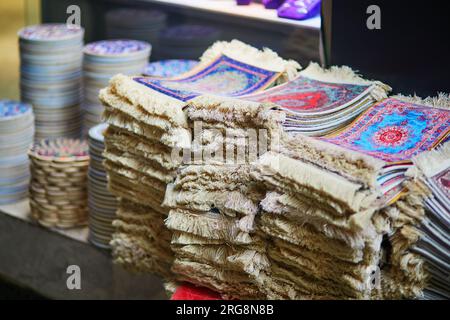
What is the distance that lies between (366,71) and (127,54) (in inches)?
54.6

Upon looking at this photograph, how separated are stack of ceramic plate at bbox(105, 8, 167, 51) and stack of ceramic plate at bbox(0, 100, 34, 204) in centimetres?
77

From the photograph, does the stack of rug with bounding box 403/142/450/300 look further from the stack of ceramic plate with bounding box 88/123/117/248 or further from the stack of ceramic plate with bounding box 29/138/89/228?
the stack of ceramic plate with bounding box 29/138/89/228

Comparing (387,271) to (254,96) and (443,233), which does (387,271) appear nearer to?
(443,233)

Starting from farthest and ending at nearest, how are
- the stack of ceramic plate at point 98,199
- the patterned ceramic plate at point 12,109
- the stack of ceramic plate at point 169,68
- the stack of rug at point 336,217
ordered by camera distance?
the patterned ceramic plate at point 12,109, the stack of ceramic plate at point 169,68, the stack of ceramic plate at point 98,199, the stack of rug at point 336,217

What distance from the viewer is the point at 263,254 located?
201 cm

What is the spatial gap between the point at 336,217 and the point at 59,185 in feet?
5.77

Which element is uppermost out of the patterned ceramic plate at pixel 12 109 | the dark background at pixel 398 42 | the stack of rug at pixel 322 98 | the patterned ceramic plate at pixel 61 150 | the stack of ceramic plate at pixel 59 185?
the dark background at pixel 398 42

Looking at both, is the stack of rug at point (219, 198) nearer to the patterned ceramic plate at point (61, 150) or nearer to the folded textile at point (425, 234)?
the folded textile at point (425, 234)

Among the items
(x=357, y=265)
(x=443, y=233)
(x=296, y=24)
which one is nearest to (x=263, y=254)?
(x=357, y=265)

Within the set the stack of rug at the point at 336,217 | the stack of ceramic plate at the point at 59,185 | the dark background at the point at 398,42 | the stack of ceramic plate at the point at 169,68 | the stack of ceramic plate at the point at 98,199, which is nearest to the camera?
the stack of rug at the point at 336,217

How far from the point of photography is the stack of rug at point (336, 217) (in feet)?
5.76

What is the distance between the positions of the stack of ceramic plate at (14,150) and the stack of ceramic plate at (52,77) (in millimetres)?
206

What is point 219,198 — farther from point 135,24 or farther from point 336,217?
point 135,24

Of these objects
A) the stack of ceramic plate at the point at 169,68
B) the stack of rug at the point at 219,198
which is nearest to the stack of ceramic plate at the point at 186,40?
the stack of ceramic plate at the point at 169,68
